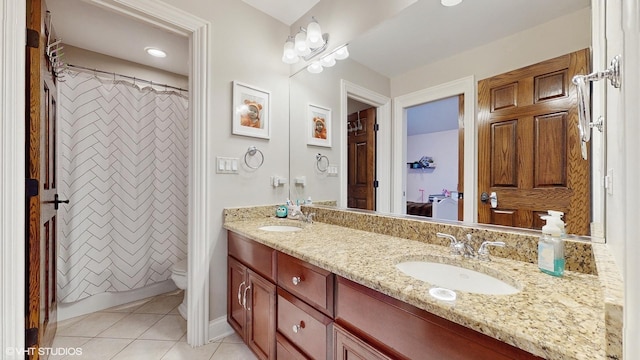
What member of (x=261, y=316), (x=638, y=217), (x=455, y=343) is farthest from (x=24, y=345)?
(x=638, y=217)

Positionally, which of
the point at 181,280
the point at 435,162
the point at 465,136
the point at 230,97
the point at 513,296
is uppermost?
the point at 230,97

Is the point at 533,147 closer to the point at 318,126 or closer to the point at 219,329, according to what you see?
the point at 318,126

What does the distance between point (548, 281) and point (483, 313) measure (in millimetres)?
363

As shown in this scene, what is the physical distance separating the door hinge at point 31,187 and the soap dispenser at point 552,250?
2136 mm

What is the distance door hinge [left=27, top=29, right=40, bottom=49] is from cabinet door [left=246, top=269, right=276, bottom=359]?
1.53 metres

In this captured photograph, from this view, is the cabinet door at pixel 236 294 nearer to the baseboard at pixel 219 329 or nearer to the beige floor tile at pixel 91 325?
the baseboard at pixel 219 329

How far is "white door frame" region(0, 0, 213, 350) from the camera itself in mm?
1165

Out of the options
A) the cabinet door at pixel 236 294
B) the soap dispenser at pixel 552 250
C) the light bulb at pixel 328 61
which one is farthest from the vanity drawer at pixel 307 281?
the light bulb at pixel 328 61

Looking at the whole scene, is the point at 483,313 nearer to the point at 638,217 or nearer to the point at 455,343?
the point at 455,343

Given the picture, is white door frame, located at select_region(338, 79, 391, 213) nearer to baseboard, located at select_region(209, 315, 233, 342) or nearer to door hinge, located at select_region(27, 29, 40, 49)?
baseboard, located at select_region(209, 315, 233, 342)

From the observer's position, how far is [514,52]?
1051 mm

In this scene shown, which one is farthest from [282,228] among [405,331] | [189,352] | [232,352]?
[405,331]

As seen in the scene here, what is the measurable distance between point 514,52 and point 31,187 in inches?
86.6

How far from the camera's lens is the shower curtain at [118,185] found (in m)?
2.08
